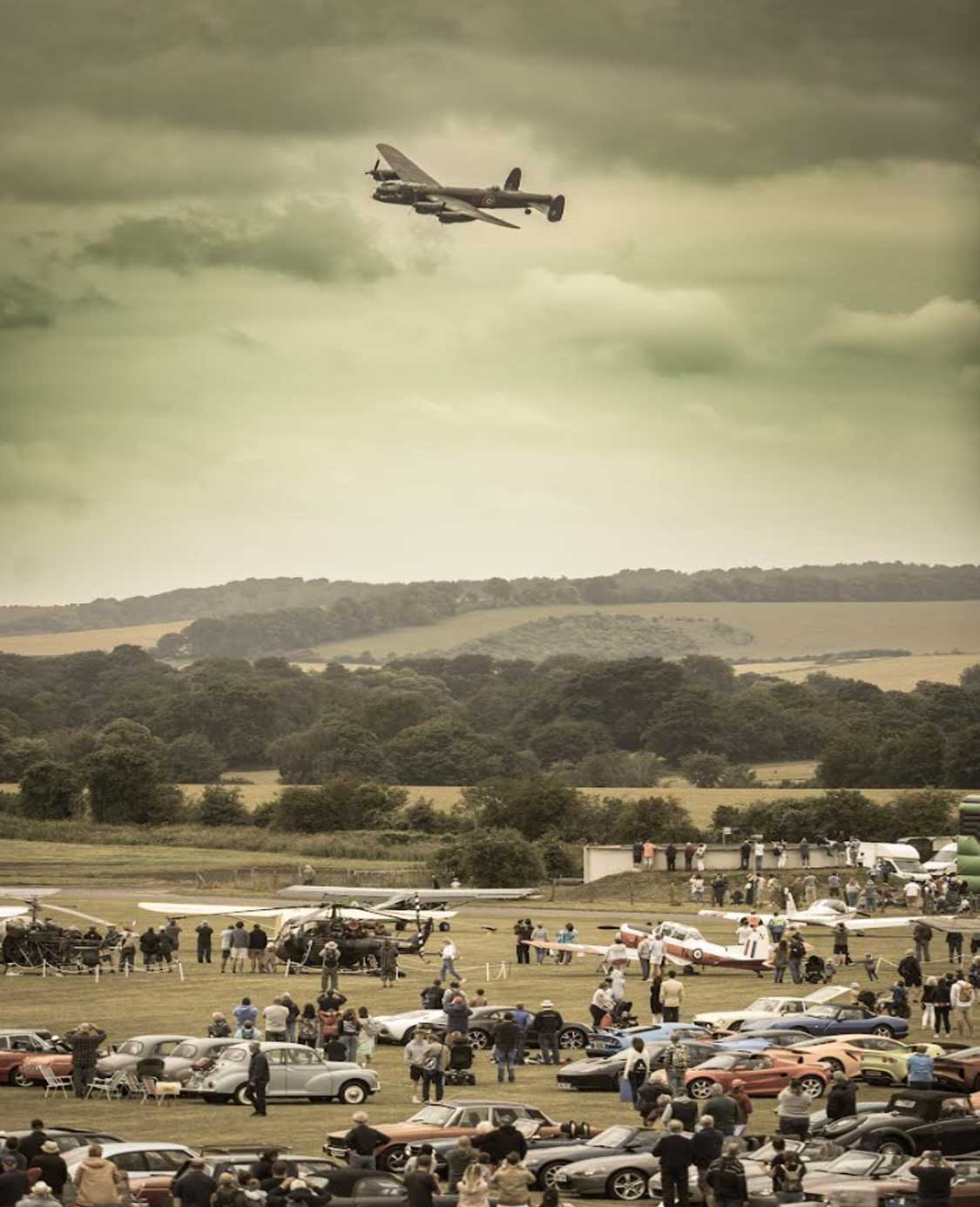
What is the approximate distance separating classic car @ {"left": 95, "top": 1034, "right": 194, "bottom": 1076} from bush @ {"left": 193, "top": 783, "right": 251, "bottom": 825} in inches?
2779

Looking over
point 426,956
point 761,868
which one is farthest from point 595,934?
point 761,868

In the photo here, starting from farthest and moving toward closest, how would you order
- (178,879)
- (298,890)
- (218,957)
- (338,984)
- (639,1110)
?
1. (178,879)
2. (298,890)
3. (218,957)
4. (338,984)
5. (639,1110)

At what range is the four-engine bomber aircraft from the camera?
83.1 m

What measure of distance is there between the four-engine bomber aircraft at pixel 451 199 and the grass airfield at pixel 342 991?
95.1ft

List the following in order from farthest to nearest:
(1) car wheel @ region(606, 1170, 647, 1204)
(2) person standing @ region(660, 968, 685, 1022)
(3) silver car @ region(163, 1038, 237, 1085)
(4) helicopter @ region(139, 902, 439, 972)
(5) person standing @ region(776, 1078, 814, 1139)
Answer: (4) helicopter @ region(139, 902, 439, 972) → (2) person standing @ region(660, 968, 685, 1022) → (3) silver car @ region(163, 1038, 237, 1085) → (5) person standing @ region(776, 1078, 814, 1139) → (1) car wheel @ region(606, 1170, 647, 1204)

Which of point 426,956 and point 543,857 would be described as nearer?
point 426,956

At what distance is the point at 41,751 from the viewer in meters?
135

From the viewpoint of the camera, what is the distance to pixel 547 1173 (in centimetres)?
2542

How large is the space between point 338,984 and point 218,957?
273 inches

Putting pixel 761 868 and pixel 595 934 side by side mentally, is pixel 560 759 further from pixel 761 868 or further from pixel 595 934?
pixel 595 934

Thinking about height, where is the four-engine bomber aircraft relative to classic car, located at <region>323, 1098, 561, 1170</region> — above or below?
above

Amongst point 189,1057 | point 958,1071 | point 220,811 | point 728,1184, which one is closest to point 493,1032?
point 189,1057

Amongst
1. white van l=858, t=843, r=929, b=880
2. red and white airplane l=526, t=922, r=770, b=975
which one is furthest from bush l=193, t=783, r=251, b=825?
red and white airplane l=526, t=922, r=770, b=975

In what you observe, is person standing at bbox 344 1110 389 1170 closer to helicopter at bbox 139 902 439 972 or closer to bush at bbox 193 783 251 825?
helicopter at bbox 139 902 439 972
